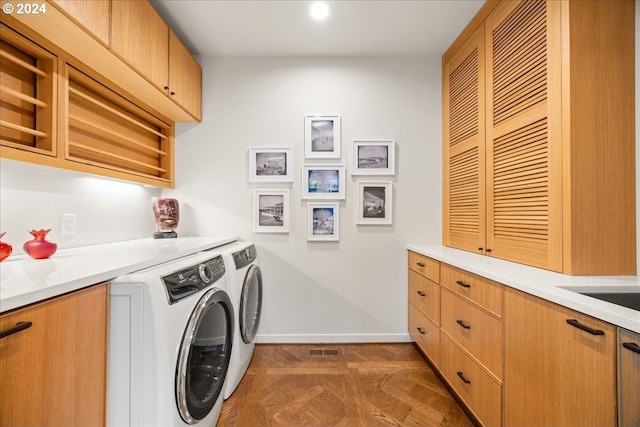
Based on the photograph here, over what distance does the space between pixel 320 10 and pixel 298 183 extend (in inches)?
51.7

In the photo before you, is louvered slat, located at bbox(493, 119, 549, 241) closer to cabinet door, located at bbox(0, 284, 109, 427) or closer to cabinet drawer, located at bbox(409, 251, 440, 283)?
cabinet drawer, located at bbox(409, 251, 440, 283)

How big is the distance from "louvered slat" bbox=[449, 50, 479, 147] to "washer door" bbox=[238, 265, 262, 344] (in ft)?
6.51

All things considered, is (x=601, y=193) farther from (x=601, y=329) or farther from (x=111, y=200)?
(x=111, y=200)

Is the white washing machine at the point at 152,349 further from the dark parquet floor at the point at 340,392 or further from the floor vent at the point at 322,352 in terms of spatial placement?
the floor vent at the point at 322,352

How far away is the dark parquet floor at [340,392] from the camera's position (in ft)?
5.25

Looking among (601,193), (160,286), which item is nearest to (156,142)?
(160,286)

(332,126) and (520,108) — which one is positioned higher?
(332,126)

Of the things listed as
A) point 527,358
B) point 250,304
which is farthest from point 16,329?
point 527,358

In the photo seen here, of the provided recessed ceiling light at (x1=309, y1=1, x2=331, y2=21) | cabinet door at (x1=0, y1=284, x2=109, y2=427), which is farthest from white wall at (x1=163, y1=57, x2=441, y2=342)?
cabinet door at (x1=0, y1=284, x2=109, y2=427)

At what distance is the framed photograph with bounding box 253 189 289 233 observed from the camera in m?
2.51

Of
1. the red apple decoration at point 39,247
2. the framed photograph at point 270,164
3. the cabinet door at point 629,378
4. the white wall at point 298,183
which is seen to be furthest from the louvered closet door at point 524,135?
the red apple decoration at point 39,247

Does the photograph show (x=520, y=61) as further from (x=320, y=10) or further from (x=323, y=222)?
(x=323, y=222)

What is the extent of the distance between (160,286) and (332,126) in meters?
1.97

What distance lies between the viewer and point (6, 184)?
1314 mm
